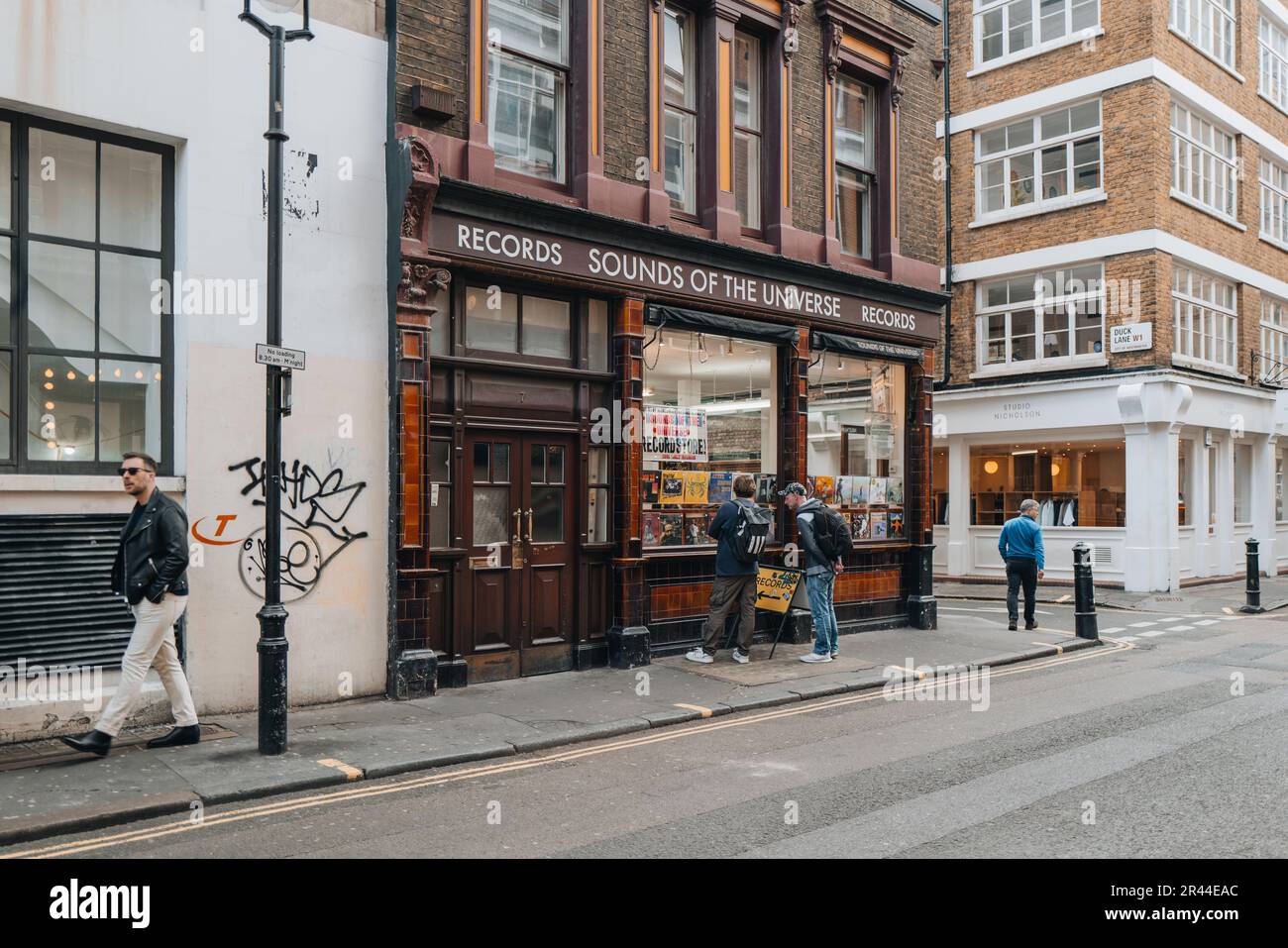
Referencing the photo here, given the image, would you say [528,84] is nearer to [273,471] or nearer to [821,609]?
[273,471]

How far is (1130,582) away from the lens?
20.9 meters

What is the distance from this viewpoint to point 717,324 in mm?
12516

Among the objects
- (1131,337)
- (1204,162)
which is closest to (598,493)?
(1131,337)

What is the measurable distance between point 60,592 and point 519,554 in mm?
4198

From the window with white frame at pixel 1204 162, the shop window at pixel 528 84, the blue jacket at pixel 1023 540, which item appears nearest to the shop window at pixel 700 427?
the shop window at pixel 528 84

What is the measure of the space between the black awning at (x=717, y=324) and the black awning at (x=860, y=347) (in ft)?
1.86

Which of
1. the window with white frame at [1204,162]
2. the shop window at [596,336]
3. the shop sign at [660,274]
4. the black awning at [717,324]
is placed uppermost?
the window with white frame at [1204,162]

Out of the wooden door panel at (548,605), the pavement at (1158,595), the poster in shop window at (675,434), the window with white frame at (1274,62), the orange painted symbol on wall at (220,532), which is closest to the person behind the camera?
the orange painted symbol on wall at (220,532)

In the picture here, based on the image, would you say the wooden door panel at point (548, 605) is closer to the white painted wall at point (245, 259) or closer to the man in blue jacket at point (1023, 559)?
the white painted wall at point (245, 259)

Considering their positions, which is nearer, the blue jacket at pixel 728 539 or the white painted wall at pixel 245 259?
the white painted wall at pixel 245 259

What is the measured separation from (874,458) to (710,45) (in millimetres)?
6085

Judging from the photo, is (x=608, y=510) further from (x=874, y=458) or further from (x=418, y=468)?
(x=874, y=458)

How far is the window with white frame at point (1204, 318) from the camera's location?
2167 centimetres

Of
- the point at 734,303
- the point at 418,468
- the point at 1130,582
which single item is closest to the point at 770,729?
the point at 418,468
